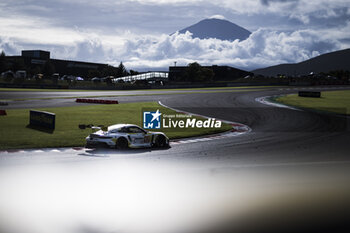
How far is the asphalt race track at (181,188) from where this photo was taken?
27.9 ft

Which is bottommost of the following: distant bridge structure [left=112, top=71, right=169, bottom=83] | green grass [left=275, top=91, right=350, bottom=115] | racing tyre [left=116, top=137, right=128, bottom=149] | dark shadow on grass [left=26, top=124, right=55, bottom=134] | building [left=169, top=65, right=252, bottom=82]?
dark shadow on grass [left=26, top=124, right=55, bottom=134]

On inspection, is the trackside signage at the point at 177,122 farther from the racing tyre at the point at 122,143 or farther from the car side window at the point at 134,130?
the racing tyre at the point at 122,143

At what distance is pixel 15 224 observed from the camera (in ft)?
26.8

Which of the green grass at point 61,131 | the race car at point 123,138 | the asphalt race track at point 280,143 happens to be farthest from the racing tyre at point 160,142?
the green grass at point 61,131

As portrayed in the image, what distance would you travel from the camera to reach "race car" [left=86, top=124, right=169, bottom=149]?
16328mm

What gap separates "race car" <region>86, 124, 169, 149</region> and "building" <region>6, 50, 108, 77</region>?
114 metres

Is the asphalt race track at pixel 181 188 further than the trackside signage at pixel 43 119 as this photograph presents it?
No

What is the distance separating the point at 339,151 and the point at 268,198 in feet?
27.2

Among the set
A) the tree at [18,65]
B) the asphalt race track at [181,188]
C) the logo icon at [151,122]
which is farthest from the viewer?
the tree at [18,65]

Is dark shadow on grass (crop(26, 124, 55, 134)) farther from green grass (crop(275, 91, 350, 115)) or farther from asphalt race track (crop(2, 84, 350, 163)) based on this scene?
green grass (crop(275, 91, 350, 115))

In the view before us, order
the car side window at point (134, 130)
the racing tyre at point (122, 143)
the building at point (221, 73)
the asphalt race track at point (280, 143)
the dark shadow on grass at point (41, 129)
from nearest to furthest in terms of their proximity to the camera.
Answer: the asphalt race track at point (280, 143) < the racing tyre at point (122, 143) < the car side window at point (134, 130) < the dark shadow on grass at point (41, 129) < the building at point (221, 73)

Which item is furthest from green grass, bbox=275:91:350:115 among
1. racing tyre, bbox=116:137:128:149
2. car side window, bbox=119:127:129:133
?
racing tyre, bbox=116:137:128:149

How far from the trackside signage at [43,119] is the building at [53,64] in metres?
104

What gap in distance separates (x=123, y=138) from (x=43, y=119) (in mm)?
8922
